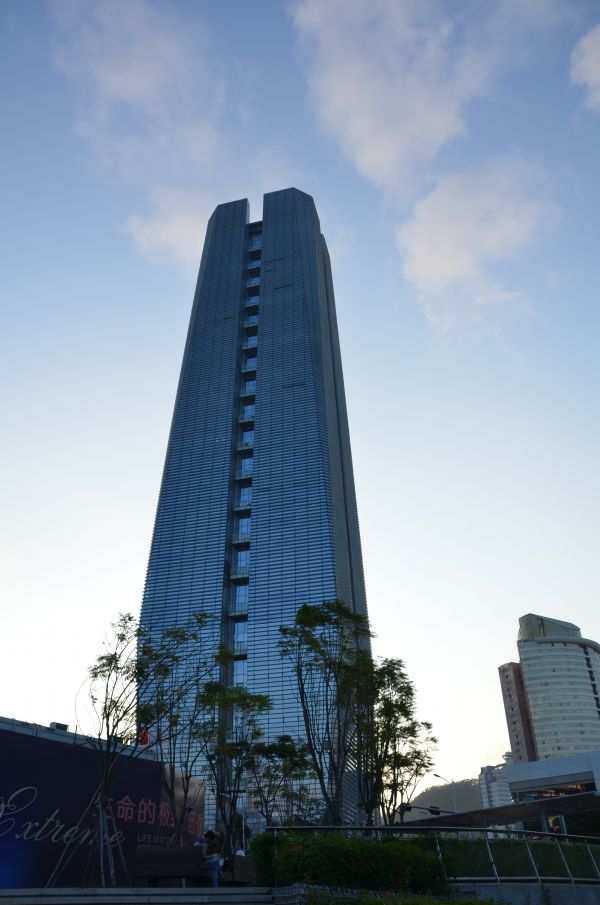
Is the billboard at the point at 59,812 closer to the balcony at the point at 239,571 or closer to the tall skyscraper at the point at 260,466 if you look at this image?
the tall skyscraper at the point at 260,466

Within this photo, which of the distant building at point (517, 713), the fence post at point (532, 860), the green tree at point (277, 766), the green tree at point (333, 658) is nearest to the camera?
the fence post at point (532, 860)

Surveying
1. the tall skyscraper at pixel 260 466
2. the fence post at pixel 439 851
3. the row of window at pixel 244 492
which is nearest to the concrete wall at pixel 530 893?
the fence post at pixel 439 851

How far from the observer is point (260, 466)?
7262cm

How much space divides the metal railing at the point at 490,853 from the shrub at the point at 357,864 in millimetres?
301

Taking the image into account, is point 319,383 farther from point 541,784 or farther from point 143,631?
point 143,631

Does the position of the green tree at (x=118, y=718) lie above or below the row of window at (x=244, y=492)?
below

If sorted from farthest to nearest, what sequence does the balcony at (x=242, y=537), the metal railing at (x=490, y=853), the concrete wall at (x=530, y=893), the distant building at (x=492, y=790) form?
the distant building at (x=492, y=790)
the balcony at (x=242, y=537)
the metal railing at (x=490, y=853)
the concrete wall at (x=530, y=893)

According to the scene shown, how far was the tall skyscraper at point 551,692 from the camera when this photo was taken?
559ft

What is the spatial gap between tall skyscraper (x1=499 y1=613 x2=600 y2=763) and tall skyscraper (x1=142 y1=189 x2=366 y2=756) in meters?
114

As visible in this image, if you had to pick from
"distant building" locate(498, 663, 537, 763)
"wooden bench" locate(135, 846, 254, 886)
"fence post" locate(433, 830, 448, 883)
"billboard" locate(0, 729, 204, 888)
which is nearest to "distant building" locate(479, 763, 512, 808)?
"distant building" locate(498, 663, 537, 763)

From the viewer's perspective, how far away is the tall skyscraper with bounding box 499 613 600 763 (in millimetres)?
170375

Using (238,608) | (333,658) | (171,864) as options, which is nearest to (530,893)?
(171,864)

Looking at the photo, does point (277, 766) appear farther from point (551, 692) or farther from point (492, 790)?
point (492, 790)

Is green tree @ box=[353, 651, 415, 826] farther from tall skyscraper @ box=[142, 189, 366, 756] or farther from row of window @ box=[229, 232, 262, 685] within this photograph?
row of window @ box=[229, 232, 262, 685]
